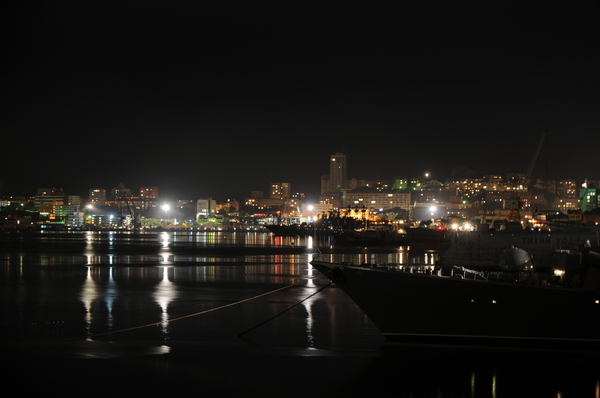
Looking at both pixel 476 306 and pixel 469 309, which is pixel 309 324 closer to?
pixel 469 309

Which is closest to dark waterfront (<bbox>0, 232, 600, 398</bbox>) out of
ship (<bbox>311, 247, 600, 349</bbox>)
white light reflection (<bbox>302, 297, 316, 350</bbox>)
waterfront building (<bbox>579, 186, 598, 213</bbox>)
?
white light reflection (<bbox>302, 297, 316, 350</bbox>)

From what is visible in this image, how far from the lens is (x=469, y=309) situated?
611 inches

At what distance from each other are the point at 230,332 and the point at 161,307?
20.1 feet

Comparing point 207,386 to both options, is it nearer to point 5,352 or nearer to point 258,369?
point 258,369

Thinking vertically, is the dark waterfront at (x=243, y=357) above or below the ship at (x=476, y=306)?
below

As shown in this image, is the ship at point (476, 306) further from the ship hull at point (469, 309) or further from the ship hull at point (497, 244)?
the ship hull at point (497, 244)

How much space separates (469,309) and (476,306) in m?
0.17

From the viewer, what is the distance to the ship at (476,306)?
49.3 ft

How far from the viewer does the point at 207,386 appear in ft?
41.7

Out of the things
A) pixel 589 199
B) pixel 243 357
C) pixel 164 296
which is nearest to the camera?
pixel 243 357

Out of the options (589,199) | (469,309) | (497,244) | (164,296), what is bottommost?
(164,296)

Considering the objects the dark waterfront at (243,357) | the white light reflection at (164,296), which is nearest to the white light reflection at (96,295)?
the dark waterfront at (243,357)

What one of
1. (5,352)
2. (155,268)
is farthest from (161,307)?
(155,268)

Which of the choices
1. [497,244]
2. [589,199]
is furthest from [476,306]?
[589,199]
